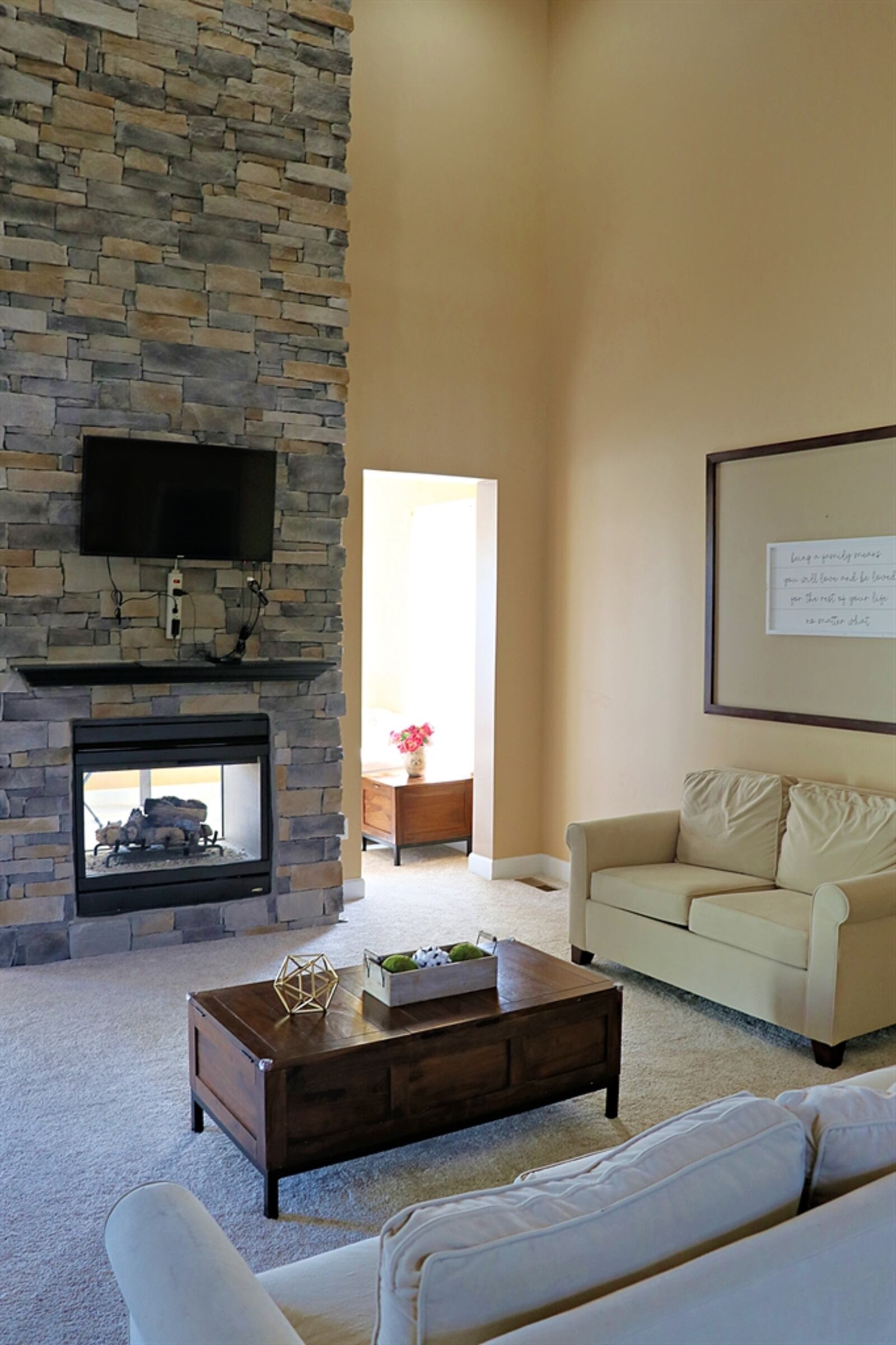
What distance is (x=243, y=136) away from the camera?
5258 mm

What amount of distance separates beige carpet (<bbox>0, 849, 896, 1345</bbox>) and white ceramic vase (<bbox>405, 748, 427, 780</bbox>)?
5.44ft

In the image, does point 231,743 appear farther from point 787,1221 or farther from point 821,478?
point 787,1221

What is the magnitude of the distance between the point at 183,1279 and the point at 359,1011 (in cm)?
176

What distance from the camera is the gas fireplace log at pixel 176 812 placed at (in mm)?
5293

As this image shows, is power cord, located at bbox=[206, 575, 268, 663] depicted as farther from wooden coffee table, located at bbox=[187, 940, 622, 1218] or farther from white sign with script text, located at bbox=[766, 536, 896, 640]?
white sign with script text, located at bbox=[766, 536, 896, 640]

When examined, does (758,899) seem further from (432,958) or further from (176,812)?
(176,812)

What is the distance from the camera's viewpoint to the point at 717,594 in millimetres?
5395

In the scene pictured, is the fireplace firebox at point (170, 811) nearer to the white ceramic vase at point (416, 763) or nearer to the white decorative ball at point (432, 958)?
the white ceramic vase at point (416, 763)

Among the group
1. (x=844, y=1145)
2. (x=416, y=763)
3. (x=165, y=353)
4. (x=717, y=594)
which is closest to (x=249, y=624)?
(x=165, y=353)

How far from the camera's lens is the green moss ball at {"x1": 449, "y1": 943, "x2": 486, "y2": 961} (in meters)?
3.44

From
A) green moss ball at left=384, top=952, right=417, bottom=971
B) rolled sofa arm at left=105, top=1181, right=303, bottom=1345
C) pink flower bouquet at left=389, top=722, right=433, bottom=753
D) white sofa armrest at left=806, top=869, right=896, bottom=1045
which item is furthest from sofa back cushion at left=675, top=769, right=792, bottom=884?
rolled sofa arm at left=105, top=1181, right=303, bottom=1345

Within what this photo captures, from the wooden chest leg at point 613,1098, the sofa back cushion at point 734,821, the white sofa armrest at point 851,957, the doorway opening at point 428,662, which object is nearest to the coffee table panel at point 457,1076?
the wooden chest leg at point 613,1098

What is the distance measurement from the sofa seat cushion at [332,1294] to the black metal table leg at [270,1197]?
3.22 ft

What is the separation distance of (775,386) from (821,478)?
54cm
